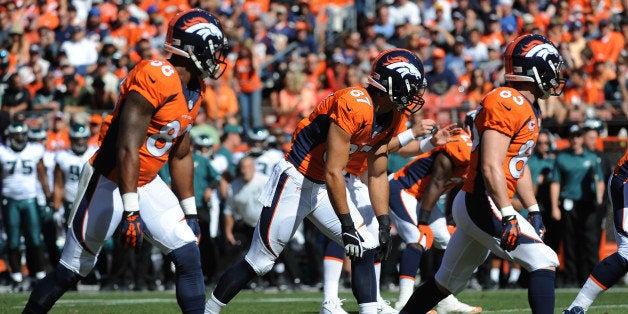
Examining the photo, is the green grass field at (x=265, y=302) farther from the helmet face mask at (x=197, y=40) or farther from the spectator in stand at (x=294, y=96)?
the spectator in stand at (x=294, y=96)

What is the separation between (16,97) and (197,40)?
889 centimetres

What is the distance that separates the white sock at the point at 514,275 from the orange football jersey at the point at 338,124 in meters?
5.83

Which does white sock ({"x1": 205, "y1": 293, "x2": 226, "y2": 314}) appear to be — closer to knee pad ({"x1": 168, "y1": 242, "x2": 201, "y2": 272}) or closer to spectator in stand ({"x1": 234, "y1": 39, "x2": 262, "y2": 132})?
knee pad ({"x1": 168, "y1": 242, "x2": 201, "y2": 272})

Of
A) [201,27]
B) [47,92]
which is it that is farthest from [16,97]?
[201,27]

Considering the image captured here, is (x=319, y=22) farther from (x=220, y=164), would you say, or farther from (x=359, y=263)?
(x=359, y=263)

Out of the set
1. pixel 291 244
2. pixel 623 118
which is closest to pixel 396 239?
pixel 291 244

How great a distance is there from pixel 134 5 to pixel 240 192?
749cm

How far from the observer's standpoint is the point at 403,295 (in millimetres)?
9102

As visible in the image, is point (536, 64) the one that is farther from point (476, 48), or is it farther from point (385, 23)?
point (385, 23)

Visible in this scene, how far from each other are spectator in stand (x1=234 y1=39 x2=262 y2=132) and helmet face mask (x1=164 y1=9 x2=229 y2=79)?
9001mm

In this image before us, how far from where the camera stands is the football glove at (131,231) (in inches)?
236

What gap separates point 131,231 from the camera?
6012 millimetres

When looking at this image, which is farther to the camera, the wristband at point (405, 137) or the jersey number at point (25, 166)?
the jersey number at point (25, 166)

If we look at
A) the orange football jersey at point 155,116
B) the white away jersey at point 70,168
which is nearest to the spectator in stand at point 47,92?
the white away jersey at point 70,168
